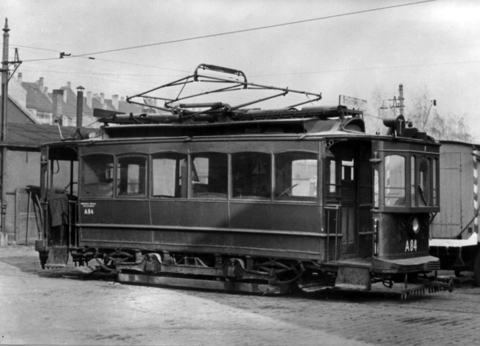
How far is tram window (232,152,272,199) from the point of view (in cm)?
1234

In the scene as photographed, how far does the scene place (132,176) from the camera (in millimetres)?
13969

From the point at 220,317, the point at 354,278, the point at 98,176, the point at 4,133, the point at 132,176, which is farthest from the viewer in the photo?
the point at 4,133

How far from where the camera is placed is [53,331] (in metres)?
8.52

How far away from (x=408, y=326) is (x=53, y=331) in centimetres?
424

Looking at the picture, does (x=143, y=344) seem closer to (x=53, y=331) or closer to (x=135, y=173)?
(x=53, y=331)

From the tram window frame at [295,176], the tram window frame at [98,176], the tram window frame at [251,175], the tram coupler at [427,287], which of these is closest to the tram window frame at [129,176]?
the tram window frame at [98,176]

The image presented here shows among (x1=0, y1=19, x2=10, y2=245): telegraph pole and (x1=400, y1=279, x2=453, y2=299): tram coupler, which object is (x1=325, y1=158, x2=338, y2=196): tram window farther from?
(x1=0, y1=19, x2=10, y2=245): telegraph pole

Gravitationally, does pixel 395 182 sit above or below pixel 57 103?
below

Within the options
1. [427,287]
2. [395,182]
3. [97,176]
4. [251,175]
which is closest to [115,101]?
[97,176]

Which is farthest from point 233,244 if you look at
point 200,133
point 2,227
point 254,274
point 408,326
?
point 2,227

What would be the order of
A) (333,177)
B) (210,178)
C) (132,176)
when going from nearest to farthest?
(333,177) < (210,178) < (132,176)

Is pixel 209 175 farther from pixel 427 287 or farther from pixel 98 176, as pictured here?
pixel 427 287

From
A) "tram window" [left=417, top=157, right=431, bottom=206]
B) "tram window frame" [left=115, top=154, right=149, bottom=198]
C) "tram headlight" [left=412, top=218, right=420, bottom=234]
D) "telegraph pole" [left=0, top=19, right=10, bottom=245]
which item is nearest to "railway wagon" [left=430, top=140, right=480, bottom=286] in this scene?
"tram headlight" [left=412, top=218, right=420, bottom=234]

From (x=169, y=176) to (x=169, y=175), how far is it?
20mm
